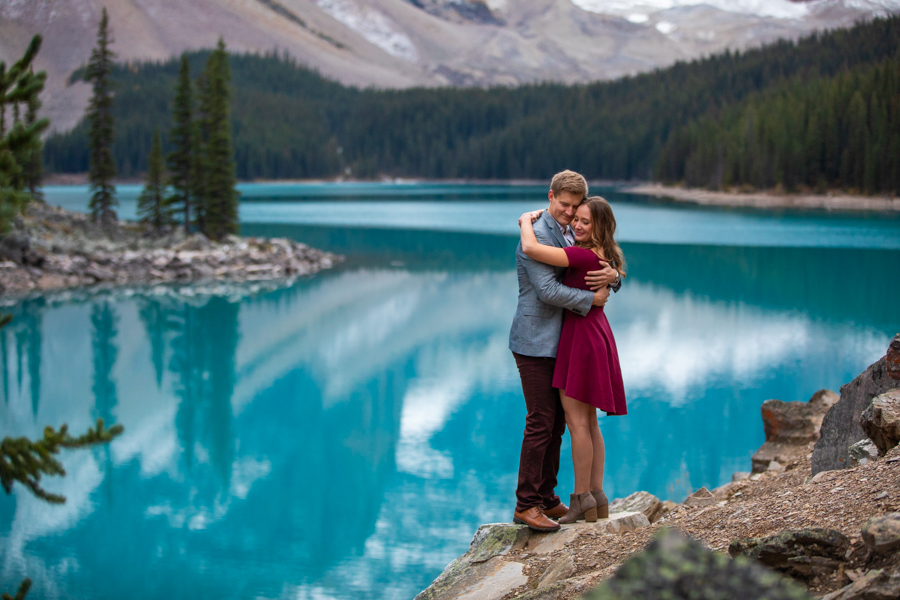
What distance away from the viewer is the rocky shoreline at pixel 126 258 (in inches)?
1056

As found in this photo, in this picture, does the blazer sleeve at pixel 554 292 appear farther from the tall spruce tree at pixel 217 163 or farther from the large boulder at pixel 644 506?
the tall spruce tree at pixel 217 163

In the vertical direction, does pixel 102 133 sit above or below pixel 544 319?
above

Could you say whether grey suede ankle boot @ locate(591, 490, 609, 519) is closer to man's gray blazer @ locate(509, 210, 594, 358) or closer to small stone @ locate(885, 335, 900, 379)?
man's gray blazer @ locate(509, 210, 594, 358)

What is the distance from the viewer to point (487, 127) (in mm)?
162000

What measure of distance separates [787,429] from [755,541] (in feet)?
17.8

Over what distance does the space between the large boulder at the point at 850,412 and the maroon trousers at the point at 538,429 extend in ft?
7.20

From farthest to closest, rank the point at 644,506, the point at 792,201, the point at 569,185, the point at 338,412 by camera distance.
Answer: the point at 792,201 → the point at 338,412 → the point at 644,506 → the point at 569,185

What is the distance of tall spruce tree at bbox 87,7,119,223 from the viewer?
37406mm

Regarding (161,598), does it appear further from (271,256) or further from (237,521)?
(271,256)

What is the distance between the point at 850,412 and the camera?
5.82 m

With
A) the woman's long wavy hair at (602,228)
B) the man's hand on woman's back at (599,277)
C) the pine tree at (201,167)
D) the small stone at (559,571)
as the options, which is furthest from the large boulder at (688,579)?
the pine tree at (201,167)

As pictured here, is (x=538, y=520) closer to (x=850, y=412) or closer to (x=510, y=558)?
(x=510, y=558)

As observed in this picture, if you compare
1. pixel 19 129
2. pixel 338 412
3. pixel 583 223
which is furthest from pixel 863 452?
pixel 338 412

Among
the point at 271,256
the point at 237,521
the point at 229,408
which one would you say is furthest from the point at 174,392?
the point at 271,256
